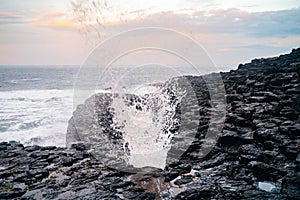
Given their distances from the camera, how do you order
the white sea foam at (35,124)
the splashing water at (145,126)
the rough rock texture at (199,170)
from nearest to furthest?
the rough rock texture at (199,170) < the splashing water at (145,126) < the white sea foam at (35,124)

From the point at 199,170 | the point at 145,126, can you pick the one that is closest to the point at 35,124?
the point at 145,126

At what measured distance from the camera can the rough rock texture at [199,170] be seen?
28.7 ft

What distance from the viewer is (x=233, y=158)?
10805 mm

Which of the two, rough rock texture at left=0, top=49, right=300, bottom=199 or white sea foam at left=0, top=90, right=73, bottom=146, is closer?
rough rock texture at left=0, top=49, right=300, bottom=199

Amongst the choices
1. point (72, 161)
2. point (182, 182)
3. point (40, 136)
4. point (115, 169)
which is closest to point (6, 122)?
point (40, 136)

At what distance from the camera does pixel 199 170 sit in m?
10.4

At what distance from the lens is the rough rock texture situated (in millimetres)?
8742

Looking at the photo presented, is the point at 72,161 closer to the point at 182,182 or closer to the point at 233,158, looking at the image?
the point at 182,182

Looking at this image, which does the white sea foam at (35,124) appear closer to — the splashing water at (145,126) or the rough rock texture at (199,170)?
the splashing water at (145,126)

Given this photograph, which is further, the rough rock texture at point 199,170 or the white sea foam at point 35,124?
the white sea foam at point 35,124

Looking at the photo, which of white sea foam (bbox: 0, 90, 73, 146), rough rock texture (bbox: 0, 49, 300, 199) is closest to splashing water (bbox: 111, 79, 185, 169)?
rough rock texture (bbox: 0, 49, 300, 199)

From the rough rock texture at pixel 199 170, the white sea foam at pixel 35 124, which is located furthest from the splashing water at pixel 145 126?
the white sea foam at pixel 35 124

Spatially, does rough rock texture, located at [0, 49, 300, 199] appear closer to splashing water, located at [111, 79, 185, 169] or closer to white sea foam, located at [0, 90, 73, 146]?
splashing water, located at [111, 79, 185, 169]

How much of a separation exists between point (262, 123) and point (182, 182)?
5417 mm
